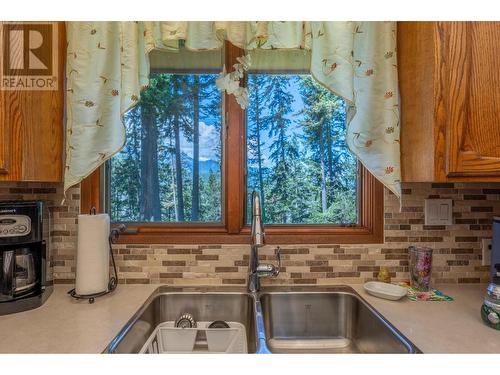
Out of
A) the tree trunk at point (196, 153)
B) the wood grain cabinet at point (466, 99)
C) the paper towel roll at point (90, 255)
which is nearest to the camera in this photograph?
the wood grain cabinet at point (466, 99)

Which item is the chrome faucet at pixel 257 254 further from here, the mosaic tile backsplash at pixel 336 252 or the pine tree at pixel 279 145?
the pine tree at pixel 279 145

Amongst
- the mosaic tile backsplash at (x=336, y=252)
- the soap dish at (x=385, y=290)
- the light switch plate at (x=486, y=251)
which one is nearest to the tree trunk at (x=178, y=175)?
the mosaic tile backsplash at (x=336, y=252)

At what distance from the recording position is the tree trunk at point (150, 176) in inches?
58.1

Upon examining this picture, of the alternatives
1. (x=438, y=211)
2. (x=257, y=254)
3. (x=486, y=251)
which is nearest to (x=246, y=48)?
(x=257, y=254)

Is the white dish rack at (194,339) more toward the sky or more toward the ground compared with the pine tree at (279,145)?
more toward the ground

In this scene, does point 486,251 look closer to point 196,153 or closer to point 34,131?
point 196,153

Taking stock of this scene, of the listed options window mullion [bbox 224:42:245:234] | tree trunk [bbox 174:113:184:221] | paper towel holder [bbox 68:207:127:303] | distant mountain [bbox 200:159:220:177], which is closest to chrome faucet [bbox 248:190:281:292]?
window mullion [bbox 224:42:245:234]

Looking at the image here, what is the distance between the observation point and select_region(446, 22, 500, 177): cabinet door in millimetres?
1038

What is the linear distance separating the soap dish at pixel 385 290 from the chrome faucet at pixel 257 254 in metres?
0.37

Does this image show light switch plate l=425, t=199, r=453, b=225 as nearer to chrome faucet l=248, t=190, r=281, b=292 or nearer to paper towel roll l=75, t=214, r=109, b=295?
chrome faucet l=248, t=190, r=281, b=292

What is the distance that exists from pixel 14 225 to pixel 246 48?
106cm

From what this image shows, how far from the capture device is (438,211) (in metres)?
1.36

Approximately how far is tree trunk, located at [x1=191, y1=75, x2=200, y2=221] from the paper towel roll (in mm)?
410

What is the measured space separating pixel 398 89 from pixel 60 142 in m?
1.34
